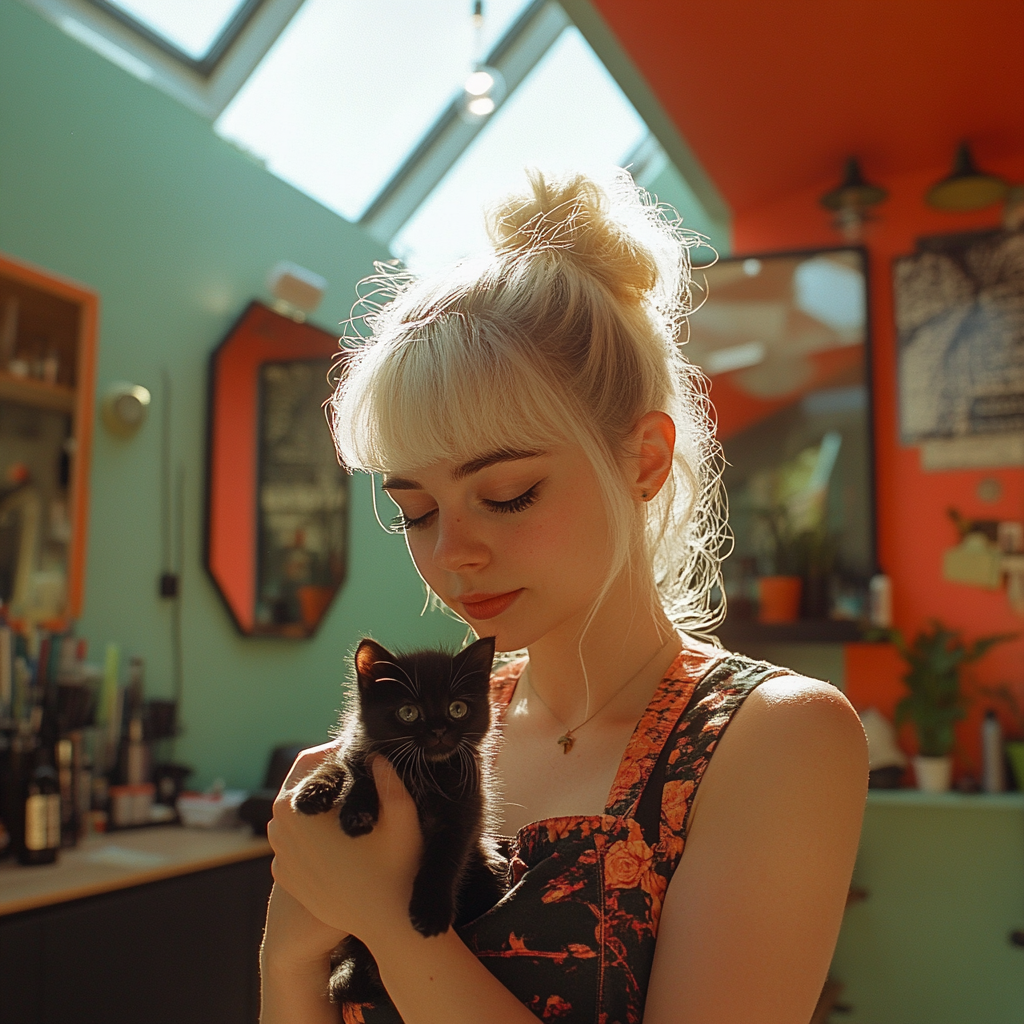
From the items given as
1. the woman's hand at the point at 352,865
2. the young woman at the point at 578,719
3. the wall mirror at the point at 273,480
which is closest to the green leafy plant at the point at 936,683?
the wall mirror at the point at 273,480

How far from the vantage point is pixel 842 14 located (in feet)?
9.50

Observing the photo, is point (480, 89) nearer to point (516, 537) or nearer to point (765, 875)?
point (516, 537)

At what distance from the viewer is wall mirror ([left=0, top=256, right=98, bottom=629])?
8.10 feet

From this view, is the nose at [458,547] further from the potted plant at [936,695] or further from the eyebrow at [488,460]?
the potted plant at [936,695]

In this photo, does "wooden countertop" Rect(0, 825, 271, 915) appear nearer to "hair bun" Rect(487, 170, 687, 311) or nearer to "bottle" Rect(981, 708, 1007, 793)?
"hair bun" Rect(487, 170, 687, 311)

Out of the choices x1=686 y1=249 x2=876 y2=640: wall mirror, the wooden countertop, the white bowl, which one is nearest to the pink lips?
the wooden countertop

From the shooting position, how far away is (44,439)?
2.59m

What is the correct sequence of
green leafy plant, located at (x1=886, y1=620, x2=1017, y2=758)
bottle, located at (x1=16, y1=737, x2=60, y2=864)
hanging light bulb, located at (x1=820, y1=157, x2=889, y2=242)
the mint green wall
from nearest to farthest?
bottle, located at (x1=16, y1=737, x2=60, y2=864), the mint green wall, green leafy plant, located at (x1=886, y1=620, x2=1017, y2=758), hanging light bulb, located at (x1=820, y1=157, x2=889, y2=242)

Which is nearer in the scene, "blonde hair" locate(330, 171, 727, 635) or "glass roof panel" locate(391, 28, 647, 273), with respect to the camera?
"blonde hair" locate(330, 171, 727, 635)

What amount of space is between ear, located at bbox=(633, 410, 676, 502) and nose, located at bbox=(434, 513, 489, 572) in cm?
24

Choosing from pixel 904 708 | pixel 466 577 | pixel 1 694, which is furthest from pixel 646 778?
pixel 904 708

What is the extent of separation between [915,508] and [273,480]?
2683 millimetres

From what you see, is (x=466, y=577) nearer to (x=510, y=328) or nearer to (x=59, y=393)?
(x=510, y=328)

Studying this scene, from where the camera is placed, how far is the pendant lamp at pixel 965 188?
355cm
